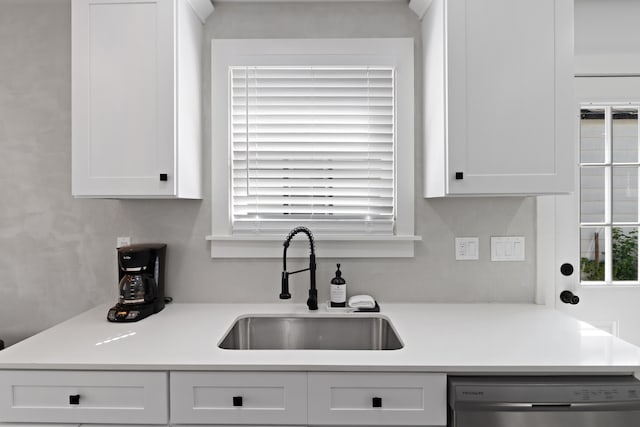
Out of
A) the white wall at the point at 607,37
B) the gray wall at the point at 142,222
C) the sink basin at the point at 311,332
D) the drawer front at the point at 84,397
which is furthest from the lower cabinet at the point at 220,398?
the white wall at the point at 607,37

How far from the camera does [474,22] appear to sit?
5.63ft

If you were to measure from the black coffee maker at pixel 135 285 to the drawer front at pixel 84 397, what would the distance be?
0.41 m

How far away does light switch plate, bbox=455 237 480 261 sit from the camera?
2107 millimetres

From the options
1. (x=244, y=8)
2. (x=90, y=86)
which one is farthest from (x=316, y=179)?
(x=90, y=86)

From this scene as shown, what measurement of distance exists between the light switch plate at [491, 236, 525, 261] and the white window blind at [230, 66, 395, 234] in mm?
536

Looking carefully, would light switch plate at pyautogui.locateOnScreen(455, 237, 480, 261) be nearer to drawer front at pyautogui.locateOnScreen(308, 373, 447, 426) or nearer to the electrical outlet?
drawer front at pyautogui.locateOnScreen(308, 373, 447, 426)

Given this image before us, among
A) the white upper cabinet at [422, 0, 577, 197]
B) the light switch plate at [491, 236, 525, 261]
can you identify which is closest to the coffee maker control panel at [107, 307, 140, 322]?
the white upper cabinet at [422, 0, 577, 197]

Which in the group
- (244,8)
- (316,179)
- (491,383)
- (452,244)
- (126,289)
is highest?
(244,8)

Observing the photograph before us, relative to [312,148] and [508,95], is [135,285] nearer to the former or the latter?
[312,148]

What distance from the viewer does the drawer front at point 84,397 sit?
4.56 feet

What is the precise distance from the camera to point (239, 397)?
139 centimetres

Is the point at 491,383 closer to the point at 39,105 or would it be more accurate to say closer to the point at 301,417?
the point at 301,417

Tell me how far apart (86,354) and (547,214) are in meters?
2.13

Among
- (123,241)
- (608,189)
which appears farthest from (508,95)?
(123,241)
